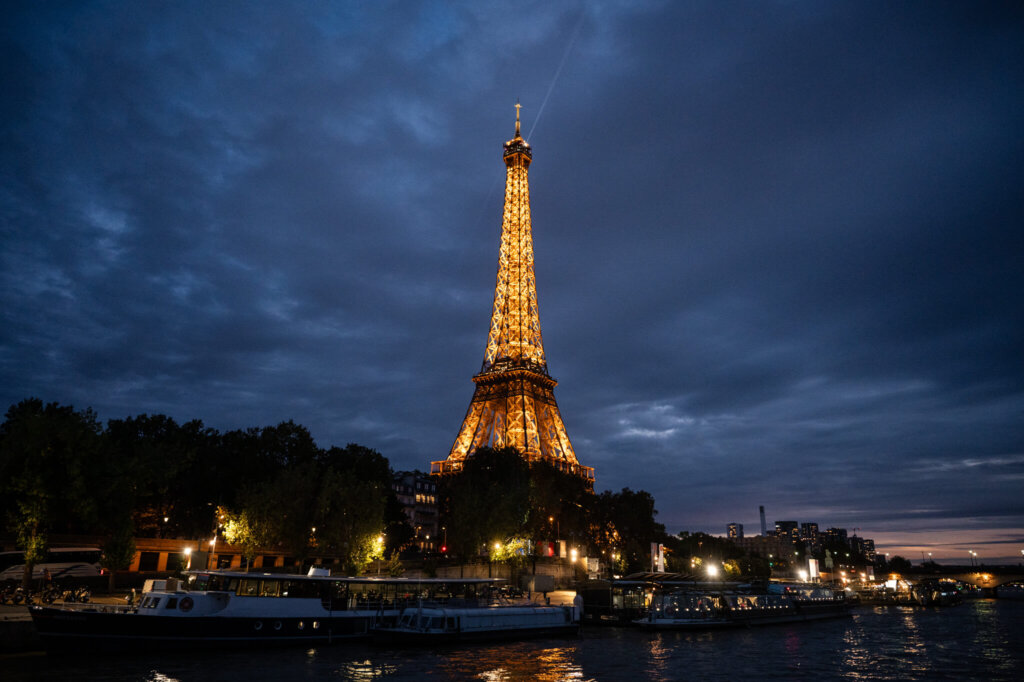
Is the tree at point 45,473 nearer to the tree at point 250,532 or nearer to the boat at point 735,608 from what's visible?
the tree at point 250,532

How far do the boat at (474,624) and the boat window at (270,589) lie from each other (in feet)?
20.9

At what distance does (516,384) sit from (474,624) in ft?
182

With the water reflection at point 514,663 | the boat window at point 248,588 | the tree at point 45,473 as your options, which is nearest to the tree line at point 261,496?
the tree at point 45,473

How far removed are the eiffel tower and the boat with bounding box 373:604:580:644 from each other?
137 ft

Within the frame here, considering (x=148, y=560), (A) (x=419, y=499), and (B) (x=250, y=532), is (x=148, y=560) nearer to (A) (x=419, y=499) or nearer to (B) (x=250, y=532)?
(B) (x=250, y=532)

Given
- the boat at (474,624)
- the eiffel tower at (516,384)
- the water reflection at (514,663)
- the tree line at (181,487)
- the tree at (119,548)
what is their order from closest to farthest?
the water reflection at (514,663), the boat at (474,624), the tree line at (181,487), the tree at (119,548), the eiffel tower at (516,384)

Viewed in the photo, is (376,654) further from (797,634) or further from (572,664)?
(797,634)

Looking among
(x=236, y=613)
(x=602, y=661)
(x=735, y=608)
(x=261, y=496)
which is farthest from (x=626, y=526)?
(x=236, y=613)

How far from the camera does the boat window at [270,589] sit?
38.6 metres

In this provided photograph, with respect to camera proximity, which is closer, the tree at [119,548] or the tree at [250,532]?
the tree at [119,548]

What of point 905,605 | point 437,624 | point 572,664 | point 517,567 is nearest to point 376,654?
point 437,624

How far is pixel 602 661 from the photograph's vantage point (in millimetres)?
36062

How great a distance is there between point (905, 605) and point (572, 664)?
102m

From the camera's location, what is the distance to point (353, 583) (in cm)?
4388
